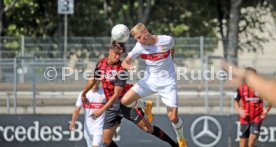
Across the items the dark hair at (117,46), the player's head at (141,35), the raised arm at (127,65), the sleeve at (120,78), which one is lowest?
the sleeve at (120,78)

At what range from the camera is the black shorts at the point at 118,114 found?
11070 mm

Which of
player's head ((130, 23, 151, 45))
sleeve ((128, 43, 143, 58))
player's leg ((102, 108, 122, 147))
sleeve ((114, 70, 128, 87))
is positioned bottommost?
player's leg ((102, 108, 122, 147))

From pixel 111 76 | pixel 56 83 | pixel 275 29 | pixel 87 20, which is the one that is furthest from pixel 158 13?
pixel 111 76

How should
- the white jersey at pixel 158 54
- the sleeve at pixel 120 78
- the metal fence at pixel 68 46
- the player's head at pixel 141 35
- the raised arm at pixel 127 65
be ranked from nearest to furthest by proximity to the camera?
the raised arm at pixel 127 65 → the sleeve at pixel 120 78 → the player's head at pixel 141 35 → the white jersey at pixel 158 54 → the metal fence at pixel 68 46

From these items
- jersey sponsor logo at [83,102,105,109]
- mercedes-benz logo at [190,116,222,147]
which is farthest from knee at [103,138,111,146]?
Result: mercedes-benz logo at [190,116,222,147]

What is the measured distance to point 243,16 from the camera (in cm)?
3703

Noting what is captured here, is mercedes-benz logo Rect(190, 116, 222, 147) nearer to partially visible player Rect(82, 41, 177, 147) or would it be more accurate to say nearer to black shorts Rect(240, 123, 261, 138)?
black shorts Rect(240, 123, 261, 138)

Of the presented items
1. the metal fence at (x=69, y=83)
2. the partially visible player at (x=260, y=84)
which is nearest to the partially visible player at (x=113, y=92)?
the metal fence at (x=69, y=83)

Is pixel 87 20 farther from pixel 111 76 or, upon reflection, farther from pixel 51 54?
pixel 111 76

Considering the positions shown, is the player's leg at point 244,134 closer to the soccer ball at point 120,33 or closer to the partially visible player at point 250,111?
the partially visible player at point 250,111

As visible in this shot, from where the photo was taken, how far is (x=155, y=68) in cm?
1095

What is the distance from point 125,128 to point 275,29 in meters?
25.2

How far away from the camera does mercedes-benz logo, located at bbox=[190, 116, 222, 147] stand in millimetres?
15266

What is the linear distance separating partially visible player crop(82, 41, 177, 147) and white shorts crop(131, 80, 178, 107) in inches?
11.0
